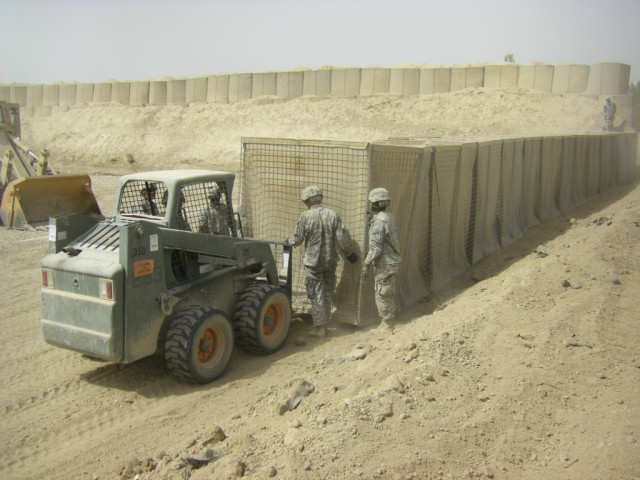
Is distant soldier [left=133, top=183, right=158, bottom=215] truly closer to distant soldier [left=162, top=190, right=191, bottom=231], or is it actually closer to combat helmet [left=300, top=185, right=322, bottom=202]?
distant soldier [left=162, top=190, right=191, bottom=231]

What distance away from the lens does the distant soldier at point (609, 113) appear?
980 inches

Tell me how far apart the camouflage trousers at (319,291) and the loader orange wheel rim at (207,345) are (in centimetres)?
152

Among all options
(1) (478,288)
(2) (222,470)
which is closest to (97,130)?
(1) (478,288)

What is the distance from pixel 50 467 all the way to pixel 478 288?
5682 millimetres

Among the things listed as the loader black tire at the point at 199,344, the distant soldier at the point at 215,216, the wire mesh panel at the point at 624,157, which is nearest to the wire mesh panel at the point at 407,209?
the distant soldier at the point at 215,216

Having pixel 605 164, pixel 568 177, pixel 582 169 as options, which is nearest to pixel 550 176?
pixel 568 177

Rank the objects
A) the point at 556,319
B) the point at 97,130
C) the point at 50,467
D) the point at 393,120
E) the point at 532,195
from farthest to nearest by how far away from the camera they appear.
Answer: the point at 97,130 → the point at 393,120 → the point at 532,195 → the point at 556,319 → the point at 50,467

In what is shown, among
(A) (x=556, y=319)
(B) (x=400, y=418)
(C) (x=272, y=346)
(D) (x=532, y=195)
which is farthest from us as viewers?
(D) (x=532, y=195)

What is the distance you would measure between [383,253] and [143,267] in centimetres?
268

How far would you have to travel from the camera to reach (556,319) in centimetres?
635

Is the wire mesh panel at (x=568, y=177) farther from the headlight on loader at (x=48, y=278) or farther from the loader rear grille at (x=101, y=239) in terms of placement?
the headlight on loader at (x=48, y=278)

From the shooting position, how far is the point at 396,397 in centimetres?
483

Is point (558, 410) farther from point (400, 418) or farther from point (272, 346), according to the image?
point (272, 346)

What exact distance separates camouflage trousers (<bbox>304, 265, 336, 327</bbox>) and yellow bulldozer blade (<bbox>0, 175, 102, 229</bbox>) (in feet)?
22.4
